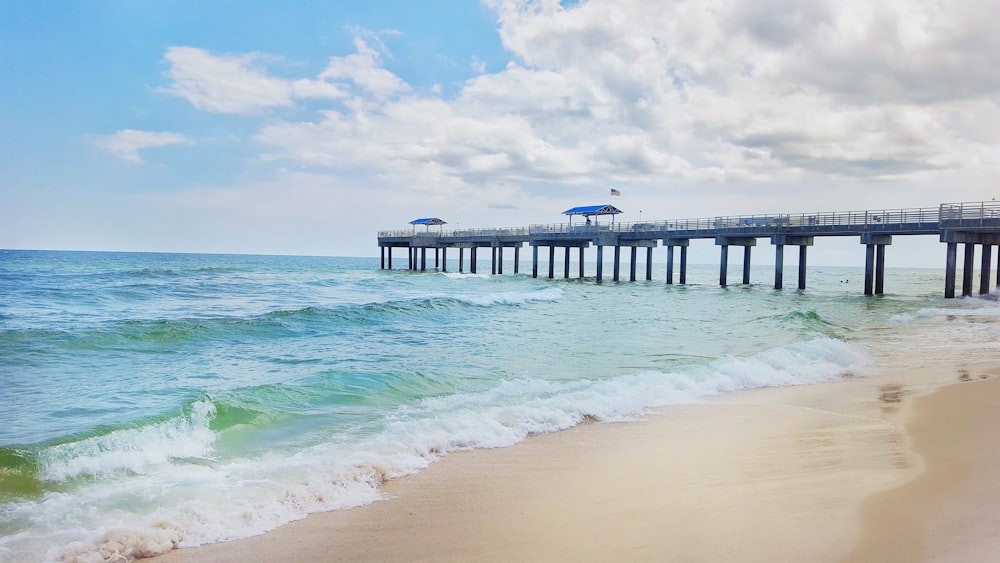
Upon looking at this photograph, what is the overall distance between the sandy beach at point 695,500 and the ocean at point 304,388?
1.76 feet

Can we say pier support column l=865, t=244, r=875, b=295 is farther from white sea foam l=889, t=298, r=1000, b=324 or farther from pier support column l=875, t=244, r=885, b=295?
white sea foam l=889, t=298, r=1000, b=324

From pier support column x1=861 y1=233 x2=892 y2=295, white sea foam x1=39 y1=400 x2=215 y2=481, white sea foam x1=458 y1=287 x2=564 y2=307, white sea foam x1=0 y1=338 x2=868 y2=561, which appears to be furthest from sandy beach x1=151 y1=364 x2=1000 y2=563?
pier support column x1=861 y1=233 x2=892 y2=295

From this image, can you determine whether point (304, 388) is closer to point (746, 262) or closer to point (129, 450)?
point (129, 450)

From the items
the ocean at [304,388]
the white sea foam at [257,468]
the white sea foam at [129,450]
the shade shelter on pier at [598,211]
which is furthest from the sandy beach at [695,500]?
the shade shelter on pier at [598,211]

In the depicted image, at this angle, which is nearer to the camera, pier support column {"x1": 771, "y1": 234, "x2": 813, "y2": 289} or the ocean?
→ the ocean

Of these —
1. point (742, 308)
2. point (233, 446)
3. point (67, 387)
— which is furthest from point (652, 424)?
point (742, 308)

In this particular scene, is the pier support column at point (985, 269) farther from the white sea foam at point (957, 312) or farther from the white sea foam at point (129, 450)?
the white sea foam at point (129, 450)

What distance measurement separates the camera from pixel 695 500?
560cm

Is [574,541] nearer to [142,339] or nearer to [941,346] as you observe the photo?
[142,339]

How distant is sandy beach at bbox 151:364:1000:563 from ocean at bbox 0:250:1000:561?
538 millimetres

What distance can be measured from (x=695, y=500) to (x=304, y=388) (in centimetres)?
710

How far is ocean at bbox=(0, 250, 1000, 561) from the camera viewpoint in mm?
5738

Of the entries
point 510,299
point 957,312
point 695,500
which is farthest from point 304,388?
point 957,312

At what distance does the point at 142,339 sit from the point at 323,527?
494 inches
